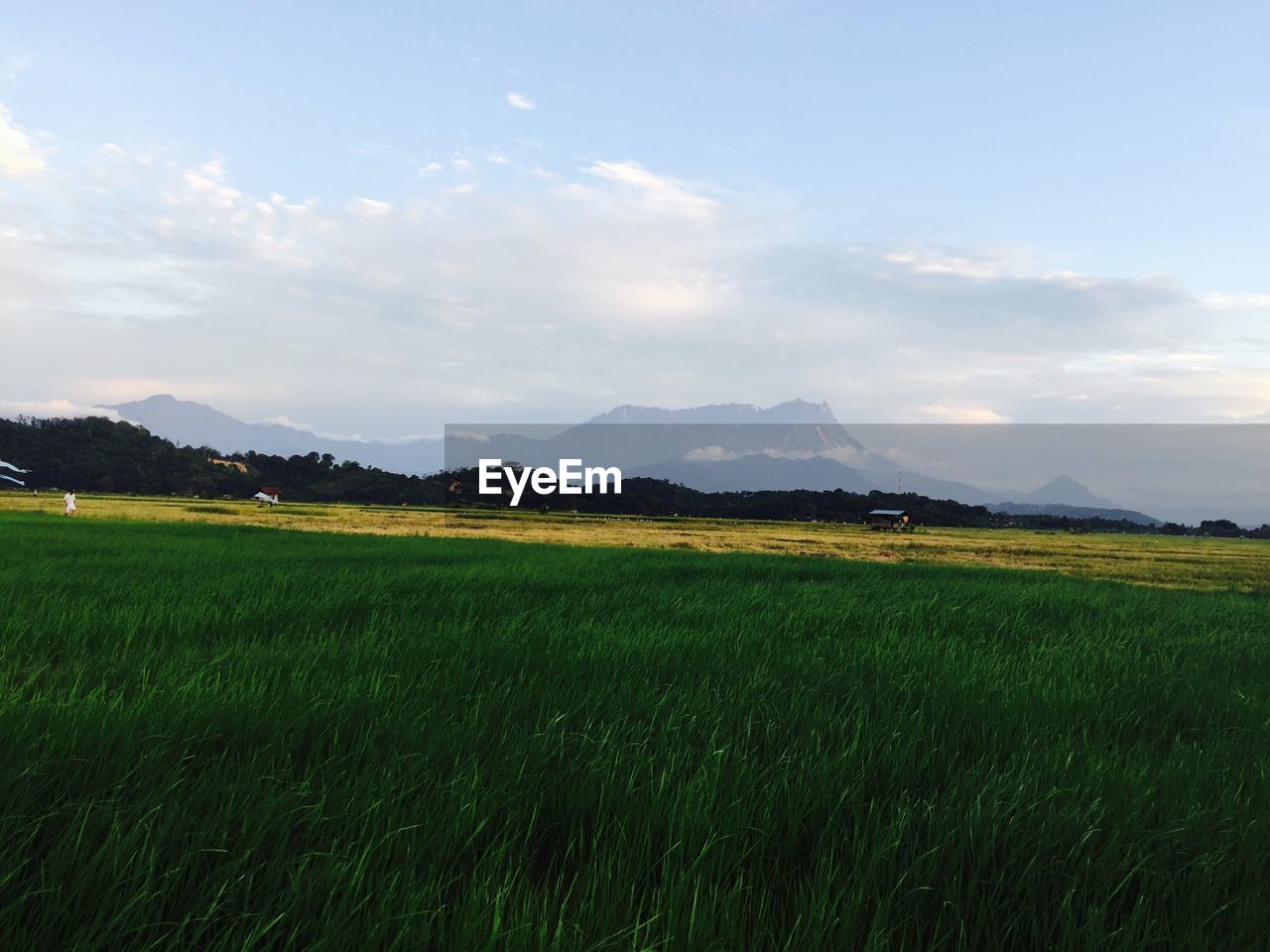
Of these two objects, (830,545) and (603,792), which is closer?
(603,792)

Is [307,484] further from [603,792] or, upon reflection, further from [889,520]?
[603,792]

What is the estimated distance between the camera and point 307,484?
9644cm

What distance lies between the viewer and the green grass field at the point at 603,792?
1574 millimetres

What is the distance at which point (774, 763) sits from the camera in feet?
7.99

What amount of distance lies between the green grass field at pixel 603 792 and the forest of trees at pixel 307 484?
245 feet

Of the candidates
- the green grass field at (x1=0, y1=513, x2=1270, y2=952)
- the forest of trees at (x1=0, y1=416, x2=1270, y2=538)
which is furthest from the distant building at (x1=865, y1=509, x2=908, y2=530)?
the green grass field at (x1=0, y1=513, x2=1270, y2=952)

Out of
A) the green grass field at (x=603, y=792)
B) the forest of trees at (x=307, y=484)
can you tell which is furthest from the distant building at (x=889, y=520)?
the green grass field at (x=603, y=792)

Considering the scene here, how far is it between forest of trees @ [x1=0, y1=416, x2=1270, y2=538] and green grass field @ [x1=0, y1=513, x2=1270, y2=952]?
245 ft

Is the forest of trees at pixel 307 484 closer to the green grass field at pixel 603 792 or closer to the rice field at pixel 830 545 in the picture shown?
the rice field at pixel 830 545

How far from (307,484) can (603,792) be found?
350 ft

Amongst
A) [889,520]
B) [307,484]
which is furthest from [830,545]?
[307,484]

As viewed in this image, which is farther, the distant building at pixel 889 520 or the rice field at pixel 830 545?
the distant building at pixel 889 520

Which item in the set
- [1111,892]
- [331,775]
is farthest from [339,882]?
[1111,892]

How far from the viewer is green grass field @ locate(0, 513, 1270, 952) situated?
1574 millimetres
